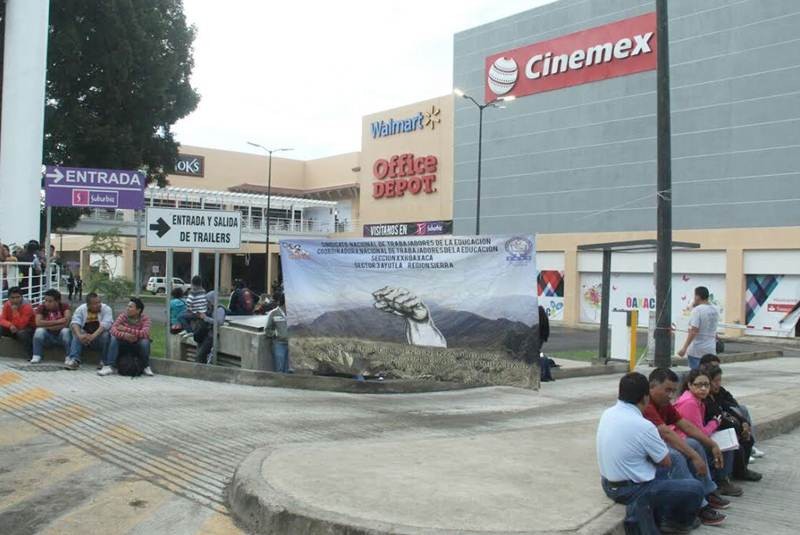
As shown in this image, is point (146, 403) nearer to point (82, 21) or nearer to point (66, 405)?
point (66, 405)

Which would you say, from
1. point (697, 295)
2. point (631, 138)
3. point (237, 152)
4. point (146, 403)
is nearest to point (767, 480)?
point (697, 295)

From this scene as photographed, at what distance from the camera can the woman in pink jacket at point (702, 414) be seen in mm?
6055

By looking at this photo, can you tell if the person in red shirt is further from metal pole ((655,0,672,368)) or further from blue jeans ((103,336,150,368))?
metal pole ((655,0,672,368))

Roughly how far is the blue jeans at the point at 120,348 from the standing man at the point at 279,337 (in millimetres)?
1977

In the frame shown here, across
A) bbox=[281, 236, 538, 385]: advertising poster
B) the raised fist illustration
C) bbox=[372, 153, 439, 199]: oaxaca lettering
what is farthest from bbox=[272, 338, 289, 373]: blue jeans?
bbox=[372, 153, 439, 199]: oaxaca lettering

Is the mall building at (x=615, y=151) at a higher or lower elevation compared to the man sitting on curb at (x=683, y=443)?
higher

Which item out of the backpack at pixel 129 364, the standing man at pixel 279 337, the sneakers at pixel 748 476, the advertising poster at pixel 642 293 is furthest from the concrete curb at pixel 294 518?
the advertising poster at pixel 642 293

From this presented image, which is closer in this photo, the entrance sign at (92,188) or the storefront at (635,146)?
the entrance sign at (92,188)

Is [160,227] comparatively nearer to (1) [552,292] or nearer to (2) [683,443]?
(2) [683,443]

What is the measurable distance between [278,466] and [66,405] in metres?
4.30

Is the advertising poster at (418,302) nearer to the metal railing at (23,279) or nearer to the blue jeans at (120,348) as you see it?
the blue jeans at (120,348)

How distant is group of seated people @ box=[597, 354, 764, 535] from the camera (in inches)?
197

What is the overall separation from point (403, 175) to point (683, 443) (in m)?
43.5

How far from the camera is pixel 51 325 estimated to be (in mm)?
12250
